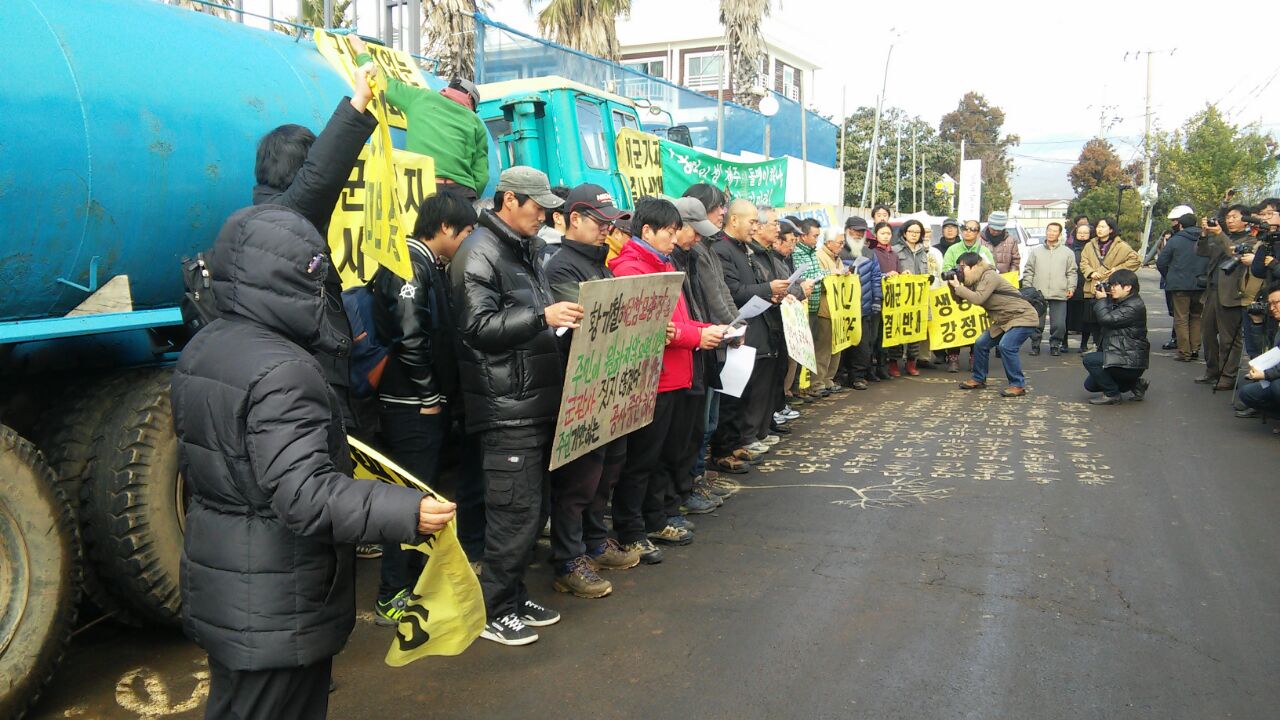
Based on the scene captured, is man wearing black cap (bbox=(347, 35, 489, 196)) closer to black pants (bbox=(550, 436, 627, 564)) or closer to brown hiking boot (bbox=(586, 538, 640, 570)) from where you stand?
black pants (bbox=(550, 436, 627, 564))

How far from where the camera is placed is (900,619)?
15.4ft

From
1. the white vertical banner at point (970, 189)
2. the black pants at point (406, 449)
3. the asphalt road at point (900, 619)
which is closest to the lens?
the asphalt road at point (900, 619)

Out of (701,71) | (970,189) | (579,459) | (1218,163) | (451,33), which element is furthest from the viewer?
(970,189)

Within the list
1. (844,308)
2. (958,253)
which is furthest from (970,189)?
(844,308)

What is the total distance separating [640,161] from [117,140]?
19.8 feet

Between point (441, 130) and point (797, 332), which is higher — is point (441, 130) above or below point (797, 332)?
above

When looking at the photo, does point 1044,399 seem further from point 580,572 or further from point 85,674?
point 85,674

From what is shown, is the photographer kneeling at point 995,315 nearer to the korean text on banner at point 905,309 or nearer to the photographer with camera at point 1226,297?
the korean text on banner at point 905,309

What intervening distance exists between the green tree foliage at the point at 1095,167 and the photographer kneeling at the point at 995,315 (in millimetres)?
60522

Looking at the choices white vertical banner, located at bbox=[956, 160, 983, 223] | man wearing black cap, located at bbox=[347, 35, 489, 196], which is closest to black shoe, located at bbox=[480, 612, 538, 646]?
man wearing black cap, located at bbox=[347, 35, 489, 196]

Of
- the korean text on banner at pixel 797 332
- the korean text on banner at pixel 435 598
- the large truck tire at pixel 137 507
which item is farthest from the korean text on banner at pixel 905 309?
the korean text on banner at pixel 435 598

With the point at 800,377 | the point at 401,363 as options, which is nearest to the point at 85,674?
the point at 401,363

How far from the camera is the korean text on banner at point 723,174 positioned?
1046 centimetres

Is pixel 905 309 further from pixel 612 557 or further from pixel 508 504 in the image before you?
pixel 508 504
